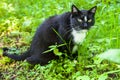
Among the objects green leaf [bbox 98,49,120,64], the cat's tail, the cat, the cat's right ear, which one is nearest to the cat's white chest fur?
the cat

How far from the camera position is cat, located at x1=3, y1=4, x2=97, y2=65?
292 centimetres

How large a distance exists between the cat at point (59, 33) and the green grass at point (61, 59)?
0.33 ft

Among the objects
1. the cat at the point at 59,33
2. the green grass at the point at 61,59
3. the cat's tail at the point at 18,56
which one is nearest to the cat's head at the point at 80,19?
the cat at the point at 59,33

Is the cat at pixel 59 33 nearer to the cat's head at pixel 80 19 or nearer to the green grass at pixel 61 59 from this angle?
the cat's head at pixel 80 19

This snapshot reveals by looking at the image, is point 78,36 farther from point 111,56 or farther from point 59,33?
point 111,56

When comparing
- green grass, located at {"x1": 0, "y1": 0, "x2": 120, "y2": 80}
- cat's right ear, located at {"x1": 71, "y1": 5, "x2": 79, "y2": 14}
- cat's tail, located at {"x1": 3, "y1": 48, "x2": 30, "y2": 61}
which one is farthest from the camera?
cat's tail, located at {"x1": 3, "y1": 48, "x2": 30, "y2": 61}

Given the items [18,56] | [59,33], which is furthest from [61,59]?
[18,56]

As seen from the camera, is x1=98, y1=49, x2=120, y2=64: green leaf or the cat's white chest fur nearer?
x1=98, y1=49, x2=120, y2=64: green leaf

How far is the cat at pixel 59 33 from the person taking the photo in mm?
2916

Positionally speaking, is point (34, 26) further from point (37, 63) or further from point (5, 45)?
point (37, 63)

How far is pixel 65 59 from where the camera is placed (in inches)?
116

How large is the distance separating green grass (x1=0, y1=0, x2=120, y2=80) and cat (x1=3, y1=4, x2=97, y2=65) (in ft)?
0.33

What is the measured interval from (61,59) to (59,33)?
292 millimetres

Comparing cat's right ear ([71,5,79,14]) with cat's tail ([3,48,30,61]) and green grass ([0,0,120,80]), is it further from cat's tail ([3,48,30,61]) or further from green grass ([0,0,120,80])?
cat's tail ([3,48,30,61])
